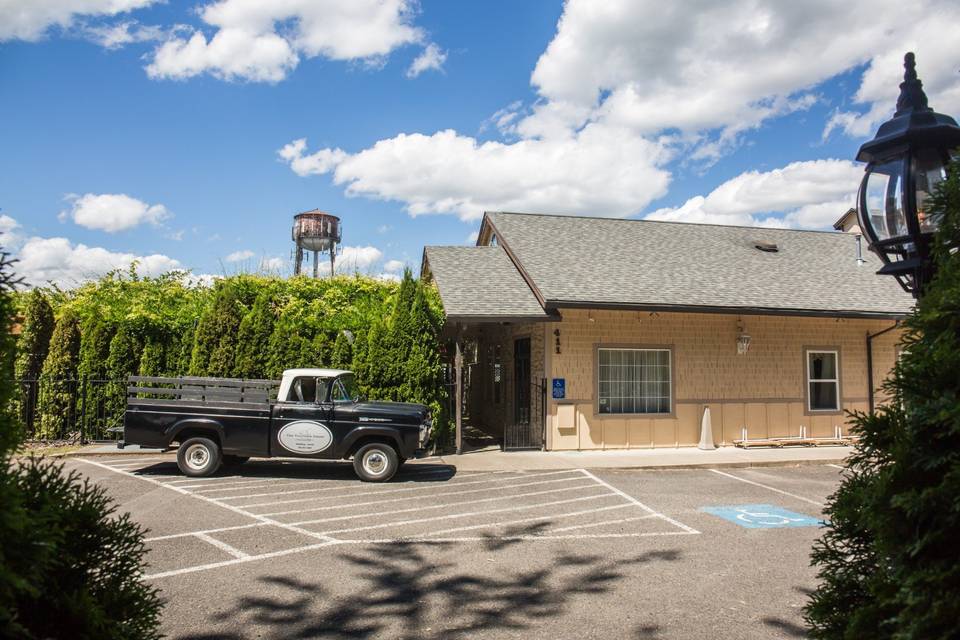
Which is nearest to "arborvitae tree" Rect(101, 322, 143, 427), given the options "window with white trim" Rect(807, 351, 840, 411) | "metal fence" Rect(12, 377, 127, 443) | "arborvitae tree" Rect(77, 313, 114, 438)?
"metal fence" Rect(12, 377, 127, 443)

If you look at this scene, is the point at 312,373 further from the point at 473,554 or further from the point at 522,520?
the point at 473,554

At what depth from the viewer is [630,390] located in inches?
601

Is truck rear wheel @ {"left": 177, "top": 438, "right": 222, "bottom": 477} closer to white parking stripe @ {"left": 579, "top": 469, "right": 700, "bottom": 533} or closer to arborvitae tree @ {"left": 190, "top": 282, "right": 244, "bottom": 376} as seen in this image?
arborvitae tree @ {"left": 190, "top": 282, "right": 244, "bottom": 376}

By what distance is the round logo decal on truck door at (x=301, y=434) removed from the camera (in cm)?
1072

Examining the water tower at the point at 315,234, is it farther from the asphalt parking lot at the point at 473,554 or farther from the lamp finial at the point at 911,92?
the lamp finial at the point at 911,92

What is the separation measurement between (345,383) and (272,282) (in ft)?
20.6

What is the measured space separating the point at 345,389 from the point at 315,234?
3276cm

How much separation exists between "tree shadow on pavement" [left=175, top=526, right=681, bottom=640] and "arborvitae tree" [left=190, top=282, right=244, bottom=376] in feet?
30.9

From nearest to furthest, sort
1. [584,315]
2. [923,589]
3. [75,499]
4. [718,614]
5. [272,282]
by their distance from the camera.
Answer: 1. [923,589]
2. [75,499]
3. [718,614]
4. [584,315]
5. [272,282]

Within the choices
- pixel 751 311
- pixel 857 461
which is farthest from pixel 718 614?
pixel 751 311

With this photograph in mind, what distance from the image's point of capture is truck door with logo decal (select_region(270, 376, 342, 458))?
10.7 meters

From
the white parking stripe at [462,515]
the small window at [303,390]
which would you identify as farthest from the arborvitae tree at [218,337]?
the white parking stripe at [462,515]

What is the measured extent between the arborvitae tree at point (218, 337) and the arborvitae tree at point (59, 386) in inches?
118

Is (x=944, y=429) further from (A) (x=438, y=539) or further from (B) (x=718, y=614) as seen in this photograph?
(A) (x=438, y=539)
